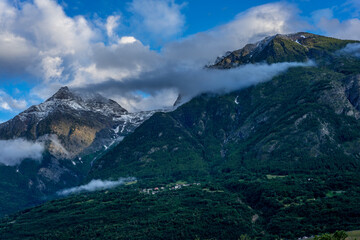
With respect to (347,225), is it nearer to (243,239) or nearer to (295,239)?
(295,239)

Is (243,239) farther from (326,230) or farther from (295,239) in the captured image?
(326,230)

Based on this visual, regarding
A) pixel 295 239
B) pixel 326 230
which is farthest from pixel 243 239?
pixel 326 230

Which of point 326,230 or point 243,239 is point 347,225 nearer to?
point 326,230

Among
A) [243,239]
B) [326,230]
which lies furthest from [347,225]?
[243,239]

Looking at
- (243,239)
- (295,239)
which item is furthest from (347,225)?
(243,239)
